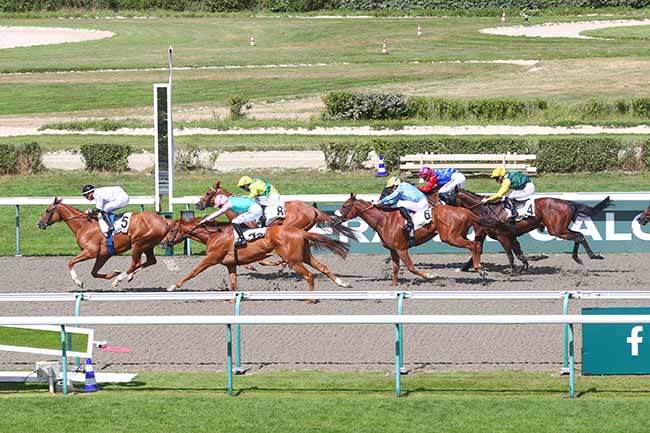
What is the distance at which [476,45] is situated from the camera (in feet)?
178

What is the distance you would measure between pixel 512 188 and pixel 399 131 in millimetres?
15654

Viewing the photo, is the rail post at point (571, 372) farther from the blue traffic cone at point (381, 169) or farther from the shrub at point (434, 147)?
the shrub at point (434, 147)

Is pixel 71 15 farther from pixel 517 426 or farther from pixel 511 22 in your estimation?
pixel 517 426

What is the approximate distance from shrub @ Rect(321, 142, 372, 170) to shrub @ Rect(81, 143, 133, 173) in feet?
12.8

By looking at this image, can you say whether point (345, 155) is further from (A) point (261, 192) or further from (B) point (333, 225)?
(A) point (261, 192)

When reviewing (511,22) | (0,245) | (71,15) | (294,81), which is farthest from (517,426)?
(71,15)

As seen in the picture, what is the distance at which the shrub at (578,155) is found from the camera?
25016mm

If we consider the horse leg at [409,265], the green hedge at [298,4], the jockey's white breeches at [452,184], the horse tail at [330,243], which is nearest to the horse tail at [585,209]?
A: the jockey's white breeches at [452,184]

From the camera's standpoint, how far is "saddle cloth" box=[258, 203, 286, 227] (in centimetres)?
1602

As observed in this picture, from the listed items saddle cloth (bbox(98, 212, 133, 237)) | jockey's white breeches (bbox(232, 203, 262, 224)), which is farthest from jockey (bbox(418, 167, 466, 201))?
saddle cloth (bbox(98, 212, 133, 237))

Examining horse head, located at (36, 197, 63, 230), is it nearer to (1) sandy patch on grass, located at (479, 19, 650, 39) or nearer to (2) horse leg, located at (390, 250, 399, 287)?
(2) horse leg, located at (390, 250, 399, 287)

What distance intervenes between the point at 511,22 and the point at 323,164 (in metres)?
37.7

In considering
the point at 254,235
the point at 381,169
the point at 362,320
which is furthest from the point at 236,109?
the point at 362,320

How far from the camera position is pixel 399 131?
32.4 metres
